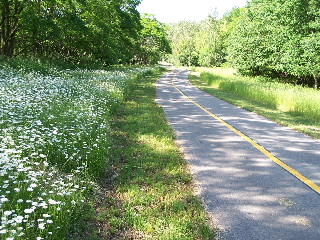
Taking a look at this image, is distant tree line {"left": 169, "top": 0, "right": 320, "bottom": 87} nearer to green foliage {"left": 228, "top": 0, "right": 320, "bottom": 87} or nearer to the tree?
green foliage {"left": 228, "top": 0, "right": 320, "bottom": 87}

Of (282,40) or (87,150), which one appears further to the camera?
(282,40)

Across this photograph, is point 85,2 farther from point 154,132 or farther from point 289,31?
point 154,132

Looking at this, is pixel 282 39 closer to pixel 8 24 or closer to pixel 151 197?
pixel 8 24

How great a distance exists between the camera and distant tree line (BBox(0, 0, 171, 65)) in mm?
19611

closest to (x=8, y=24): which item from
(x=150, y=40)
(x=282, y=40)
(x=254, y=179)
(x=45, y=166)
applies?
(x=45, y=166)

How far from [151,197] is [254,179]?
6.48ft

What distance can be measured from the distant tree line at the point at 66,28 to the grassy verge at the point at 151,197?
15793 mm

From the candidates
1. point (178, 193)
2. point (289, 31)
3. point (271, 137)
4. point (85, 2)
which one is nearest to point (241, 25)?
point (289, 31)

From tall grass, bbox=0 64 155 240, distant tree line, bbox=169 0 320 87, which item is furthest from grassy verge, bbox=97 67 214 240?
distant tree line, bbox=169 0 320 87

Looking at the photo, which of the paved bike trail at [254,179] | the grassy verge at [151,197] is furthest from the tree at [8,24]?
the grassy verge at [151,197]

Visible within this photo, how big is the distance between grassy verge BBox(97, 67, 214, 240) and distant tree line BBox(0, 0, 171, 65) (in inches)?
622

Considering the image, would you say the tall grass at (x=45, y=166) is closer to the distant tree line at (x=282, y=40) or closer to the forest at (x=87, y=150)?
the forest at (x=87, y=150)

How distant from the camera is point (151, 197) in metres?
4.12

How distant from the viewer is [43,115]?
6.08 m
